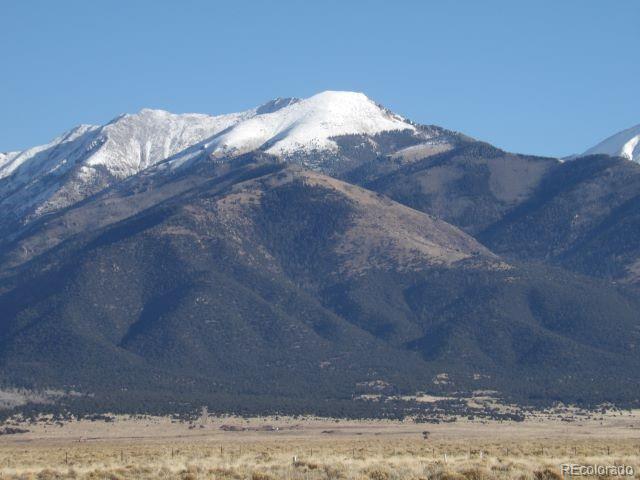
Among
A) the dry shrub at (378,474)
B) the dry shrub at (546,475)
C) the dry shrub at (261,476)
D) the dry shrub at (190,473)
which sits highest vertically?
the dry shrub at (190,473)

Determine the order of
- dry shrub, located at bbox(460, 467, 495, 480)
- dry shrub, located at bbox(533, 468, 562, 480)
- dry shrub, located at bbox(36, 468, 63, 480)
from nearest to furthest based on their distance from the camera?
dry shrub, located at bbox(533, 468, 562, 480), dry shrub, located at bbox(460, 467, 495, 480), dry shrub, located at bbox(36, 468, 63, 480)

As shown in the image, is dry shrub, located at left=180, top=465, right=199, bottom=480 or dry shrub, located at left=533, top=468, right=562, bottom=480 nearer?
dry shrub, located at left=533, top=468, right=562, bottom=480

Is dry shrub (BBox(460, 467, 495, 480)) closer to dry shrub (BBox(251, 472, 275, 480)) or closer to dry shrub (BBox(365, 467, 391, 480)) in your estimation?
dry shrub (BBox(365, 467, 391, 480))

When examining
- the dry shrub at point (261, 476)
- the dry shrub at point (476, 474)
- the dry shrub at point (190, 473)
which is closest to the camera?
the dry shrub at point (476, 474)

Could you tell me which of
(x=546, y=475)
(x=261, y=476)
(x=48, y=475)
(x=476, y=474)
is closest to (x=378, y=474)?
(x=476, y=474)

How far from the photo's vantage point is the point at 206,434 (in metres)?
190

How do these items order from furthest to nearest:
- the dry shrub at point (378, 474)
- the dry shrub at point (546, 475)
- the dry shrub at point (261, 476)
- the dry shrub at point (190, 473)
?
the dry shrub at point (190, 473) → the dry shrub at point (261, 476) → the dry shrub at point (378, 474) → the dry shrub at point (546, 475)

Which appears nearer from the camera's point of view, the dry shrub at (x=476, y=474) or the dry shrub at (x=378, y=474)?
the dry shrub at (x=476, y=474)

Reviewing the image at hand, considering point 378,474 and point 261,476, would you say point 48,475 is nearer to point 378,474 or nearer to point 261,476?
point 261,476

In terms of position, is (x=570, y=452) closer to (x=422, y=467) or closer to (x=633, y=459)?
(x=633, y=459)

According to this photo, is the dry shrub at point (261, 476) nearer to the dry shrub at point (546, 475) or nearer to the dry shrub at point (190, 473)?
the dry shrub at point (190, 473)


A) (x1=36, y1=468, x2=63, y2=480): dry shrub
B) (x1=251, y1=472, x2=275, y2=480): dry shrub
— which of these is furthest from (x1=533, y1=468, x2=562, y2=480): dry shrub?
(x1=36, y1=468, x2=63, y2=480): dry shrub

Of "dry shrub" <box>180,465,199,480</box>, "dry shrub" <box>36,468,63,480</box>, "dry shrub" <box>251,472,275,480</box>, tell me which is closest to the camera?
"dry shrub" <box>251,472,275,480</box>

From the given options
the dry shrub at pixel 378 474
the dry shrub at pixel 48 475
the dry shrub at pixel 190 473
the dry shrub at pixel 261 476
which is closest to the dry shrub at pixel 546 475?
the dry shrub at pixel 378 474
